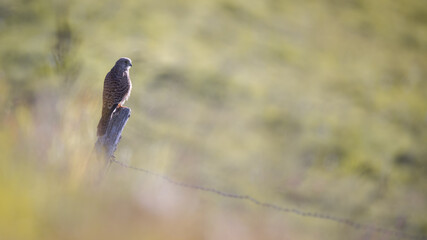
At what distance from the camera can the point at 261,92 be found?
50.7 feet

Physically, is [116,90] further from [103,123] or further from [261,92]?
[261,92]

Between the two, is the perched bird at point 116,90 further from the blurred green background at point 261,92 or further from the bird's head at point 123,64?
the blurred green background at point 261,92

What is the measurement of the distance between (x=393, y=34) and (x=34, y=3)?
1263cm

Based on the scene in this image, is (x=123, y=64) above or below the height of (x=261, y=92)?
above

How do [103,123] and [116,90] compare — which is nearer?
[103,123]

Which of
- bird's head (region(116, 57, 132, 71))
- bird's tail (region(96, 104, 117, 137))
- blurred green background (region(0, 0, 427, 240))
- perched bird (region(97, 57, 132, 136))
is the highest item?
bird's tail (region(96, 104, 117, 137))

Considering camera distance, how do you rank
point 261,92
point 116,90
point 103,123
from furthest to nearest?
point 261,92
point 116,90
point 103,123

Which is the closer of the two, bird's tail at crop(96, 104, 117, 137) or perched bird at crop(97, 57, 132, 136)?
bird's tail at crop(96, 104, 117, 137)

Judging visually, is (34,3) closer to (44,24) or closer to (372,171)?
(44,24)

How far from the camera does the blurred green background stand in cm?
1131

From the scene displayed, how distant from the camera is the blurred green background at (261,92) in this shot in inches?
445

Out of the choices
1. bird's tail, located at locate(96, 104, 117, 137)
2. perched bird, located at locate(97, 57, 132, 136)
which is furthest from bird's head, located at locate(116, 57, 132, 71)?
bird's tail, located at locate(96, 104, 117, 137)

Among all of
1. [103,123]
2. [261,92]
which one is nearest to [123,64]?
[103,123]

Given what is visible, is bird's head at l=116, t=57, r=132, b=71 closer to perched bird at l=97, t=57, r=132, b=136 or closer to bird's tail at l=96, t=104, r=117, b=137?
perched bird at l=97, t=57, r=132, b=136
